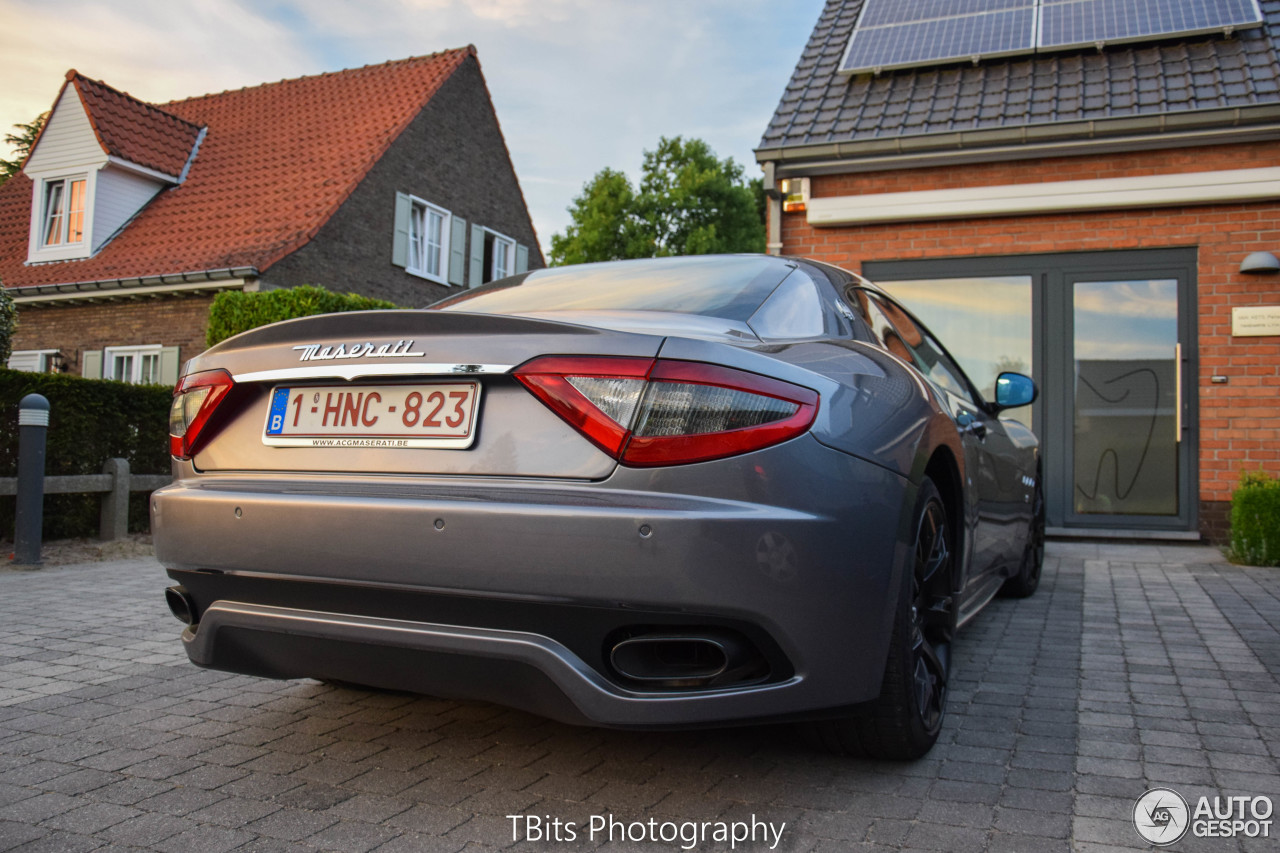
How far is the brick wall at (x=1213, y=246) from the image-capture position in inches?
313

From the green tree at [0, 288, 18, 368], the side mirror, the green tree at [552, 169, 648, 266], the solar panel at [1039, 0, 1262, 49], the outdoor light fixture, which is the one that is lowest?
the side mirror

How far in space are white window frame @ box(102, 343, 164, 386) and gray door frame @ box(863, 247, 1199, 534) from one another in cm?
1313

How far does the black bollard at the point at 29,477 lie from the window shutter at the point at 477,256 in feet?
48.4

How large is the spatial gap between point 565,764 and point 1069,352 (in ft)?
23.4

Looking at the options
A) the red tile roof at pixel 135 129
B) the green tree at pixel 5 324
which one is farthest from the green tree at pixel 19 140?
the green tree at pixel 5 324

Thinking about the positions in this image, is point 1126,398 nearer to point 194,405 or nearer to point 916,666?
point 916,666

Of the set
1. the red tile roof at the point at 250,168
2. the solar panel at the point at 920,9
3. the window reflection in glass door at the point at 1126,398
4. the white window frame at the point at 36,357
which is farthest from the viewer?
the white window frame at the point at 36,357

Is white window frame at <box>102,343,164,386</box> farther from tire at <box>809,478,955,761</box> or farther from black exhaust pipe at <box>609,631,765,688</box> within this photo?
black exhaust pipe at <box>609,631,765,688</box>

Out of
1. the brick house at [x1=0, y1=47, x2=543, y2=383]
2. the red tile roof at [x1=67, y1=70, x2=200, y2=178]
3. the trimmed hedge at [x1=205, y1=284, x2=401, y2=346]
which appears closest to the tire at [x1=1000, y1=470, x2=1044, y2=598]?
the trimmed hedge at [x1=205, y1=284, x2=401, y2=346]

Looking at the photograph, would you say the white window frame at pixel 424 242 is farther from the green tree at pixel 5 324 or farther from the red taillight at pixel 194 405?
the red taillight at pixel 194 405

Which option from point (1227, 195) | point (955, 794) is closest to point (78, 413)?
point (955, 794)

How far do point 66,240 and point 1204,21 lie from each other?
1843 cm

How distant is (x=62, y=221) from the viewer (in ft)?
60.5

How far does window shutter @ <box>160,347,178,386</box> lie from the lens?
1587cm
